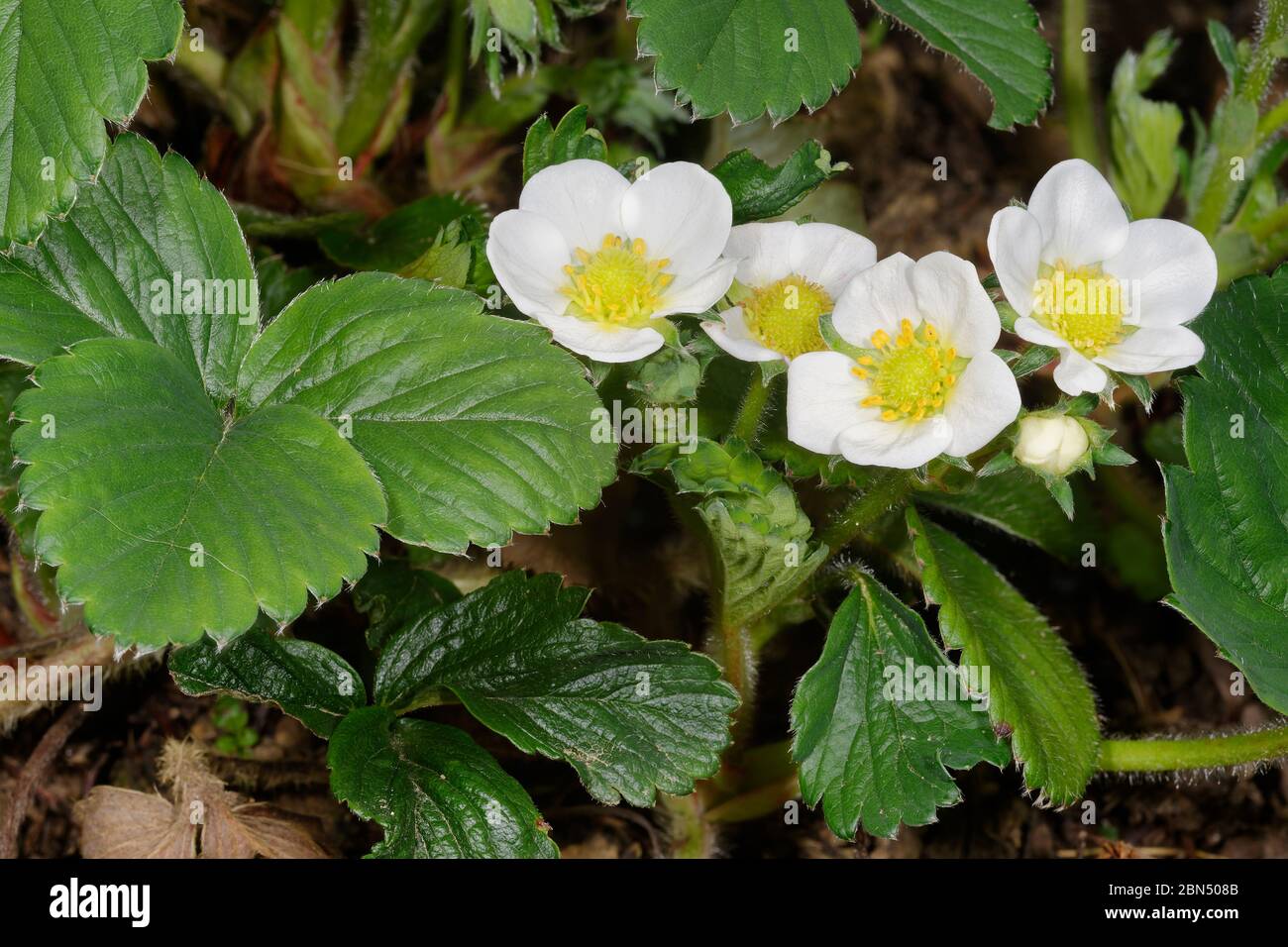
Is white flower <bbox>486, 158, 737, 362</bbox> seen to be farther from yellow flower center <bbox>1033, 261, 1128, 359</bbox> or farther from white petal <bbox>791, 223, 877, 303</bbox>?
yellow flower center <bbox>1033, 261, 1128, 359</bbox>

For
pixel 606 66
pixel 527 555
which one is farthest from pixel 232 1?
pixel 527 555

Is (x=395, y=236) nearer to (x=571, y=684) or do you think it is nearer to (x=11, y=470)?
(x=11, y=470)

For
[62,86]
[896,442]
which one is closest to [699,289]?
[896,442]

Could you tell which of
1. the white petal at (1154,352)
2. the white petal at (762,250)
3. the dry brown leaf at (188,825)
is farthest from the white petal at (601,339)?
the dry brown leaf at (188,825)

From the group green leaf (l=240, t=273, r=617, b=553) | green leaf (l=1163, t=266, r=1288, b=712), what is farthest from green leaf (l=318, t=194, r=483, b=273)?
green leaf (l=1163, t=266, r=1288, b=712)

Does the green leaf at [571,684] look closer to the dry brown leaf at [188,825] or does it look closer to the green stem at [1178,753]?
the dry brown leaf at [188,825]

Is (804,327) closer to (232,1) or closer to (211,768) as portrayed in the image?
(211,768)
